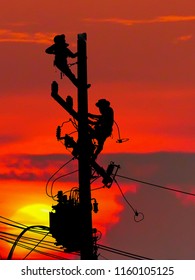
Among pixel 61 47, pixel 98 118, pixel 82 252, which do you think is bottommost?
pixel 82 252

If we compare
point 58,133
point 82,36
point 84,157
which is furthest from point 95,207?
point 82,36

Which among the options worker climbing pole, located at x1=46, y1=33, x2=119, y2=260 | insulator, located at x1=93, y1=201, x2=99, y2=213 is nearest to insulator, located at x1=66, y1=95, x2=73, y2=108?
worker climbing pole, located at x1=46, y1=33, x2=119, y2=260

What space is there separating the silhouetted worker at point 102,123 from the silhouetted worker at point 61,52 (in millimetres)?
1159

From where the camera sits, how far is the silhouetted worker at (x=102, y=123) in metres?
18.4

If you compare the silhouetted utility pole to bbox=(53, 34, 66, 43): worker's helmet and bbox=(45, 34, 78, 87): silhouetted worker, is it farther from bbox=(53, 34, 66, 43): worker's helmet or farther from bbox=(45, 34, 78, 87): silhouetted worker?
bbox=(53, 34, 66, 43): worker's helmet

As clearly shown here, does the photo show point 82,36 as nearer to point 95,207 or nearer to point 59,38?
point 59,38
